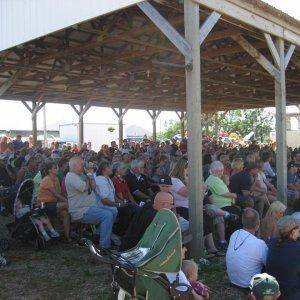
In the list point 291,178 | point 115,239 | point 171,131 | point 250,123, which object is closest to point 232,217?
point 115,239

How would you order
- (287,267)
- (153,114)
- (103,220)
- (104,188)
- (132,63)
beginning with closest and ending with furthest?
1. (287,267)
2. (103,220)
3. (104,188)
4. (132,63)
5. (153,114)

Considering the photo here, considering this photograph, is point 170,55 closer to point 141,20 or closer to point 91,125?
point 141,20

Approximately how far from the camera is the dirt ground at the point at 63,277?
16.1 feet

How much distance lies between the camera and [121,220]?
6.91 meters

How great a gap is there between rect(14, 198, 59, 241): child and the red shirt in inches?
57.3

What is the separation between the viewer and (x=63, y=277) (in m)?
5.46

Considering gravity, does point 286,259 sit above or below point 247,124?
below

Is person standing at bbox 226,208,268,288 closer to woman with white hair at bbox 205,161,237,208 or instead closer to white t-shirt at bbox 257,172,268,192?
woman with white hair at bbox 205,161,237,208

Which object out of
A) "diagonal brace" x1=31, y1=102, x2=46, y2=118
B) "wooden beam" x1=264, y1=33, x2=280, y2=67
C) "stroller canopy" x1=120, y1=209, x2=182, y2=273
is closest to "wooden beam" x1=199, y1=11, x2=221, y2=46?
"wooden beam" x1=264, y1=33, x2=280, y2=67

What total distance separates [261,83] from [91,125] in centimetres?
1992

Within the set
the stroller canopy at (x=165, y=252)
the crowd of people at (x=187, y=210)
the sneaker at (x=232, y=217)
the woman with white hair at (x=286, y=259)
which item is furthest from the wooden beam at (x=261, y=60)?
the stroller canopy at (x=165, y=252)

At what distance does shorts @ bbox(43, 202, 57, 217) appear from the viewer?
698 centimetres

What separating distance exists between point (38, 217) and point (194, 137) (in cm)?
273

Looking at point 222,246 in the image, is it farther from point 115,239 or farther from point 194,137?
point 194,137
